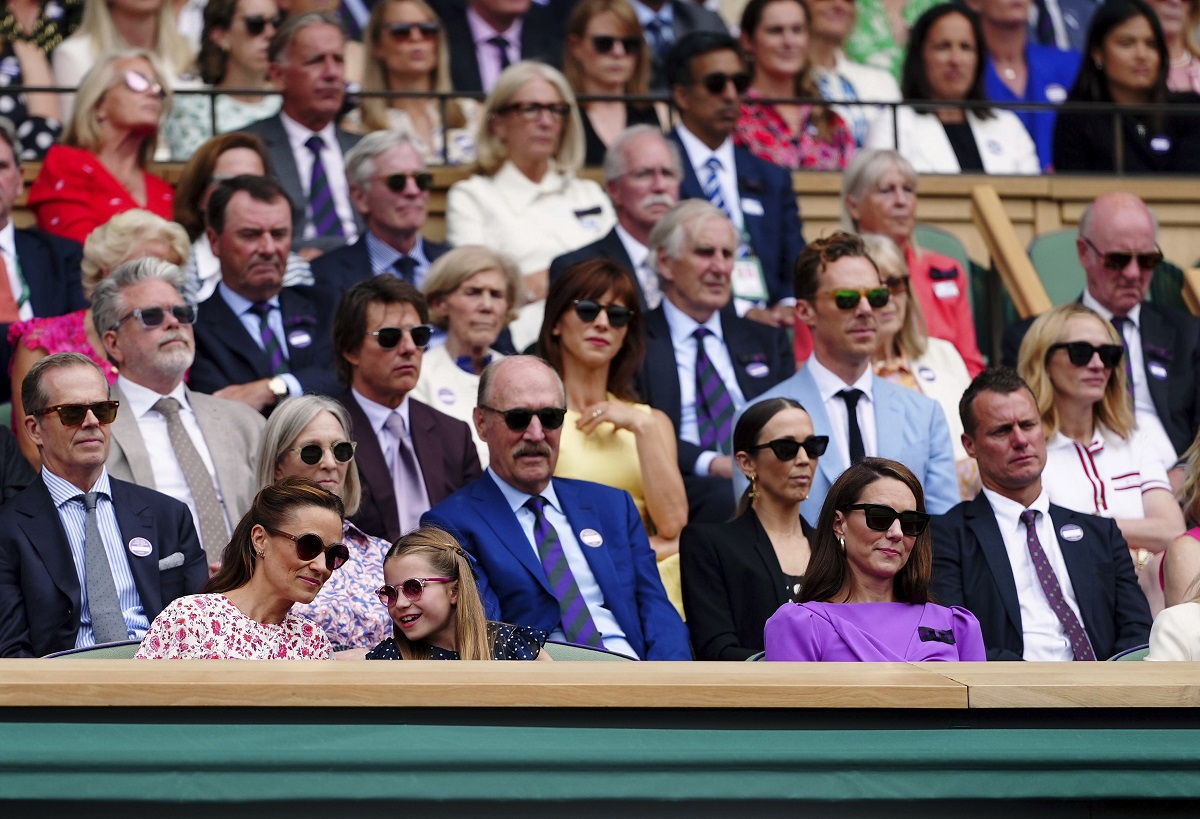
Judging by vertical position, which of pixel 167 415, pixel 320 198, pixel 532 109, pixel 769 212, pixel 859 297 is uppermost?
pixel 532 109

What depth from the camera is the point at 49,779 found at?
3.28 meters

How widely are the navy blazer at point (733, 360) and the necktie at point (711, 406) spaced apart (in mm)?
80

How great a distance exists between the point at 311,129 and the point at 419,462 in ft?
7.37

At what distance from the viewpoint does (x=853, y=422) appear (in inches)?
248

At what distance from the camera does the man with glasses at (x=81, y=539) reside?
194 inches

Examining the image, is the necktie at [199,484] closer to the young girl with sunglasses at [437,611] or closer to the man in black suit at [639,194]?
the young girl with sunglasses at [437,611]

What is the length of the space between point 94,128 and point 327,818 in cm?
442

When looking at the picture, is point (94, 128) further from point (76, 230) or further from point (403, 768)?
point (403, 768)

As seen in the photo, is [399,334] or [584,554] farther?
[399,334]

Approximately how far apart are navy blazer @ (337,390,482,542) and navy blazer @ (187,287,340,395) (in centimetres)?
45

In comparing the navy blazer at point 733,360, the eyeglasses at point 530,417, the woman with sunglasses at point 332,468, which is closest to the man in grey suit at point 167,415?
the woman with sunglasses at point 332,468

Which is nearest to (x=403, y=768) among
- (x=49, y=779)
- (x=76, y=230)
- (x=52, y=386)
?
(x=49, y=779)

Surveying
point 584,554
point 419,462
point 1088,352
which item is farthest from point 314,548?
point 1088,352

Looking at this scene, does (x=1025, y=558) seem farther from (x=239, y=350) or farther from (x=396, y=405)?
(x=239, y=350)
